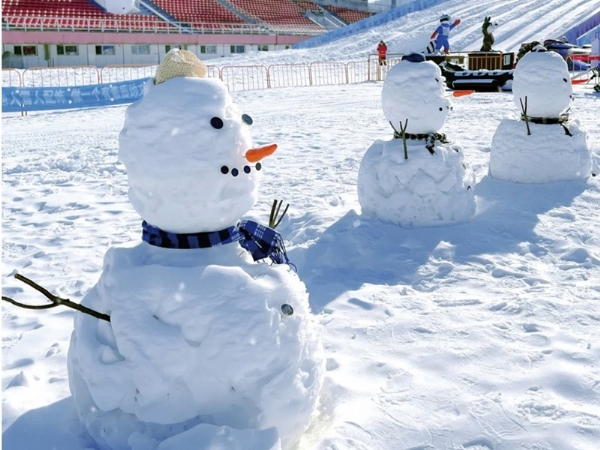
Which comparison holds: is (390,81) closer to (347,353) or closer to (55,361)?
(347,353)

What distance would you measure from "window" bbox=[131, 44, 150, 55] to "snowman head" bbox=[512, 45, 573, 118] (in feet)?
92.5

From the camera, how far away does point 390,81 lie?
5.63 m

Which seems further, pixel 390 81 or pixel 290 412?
pixel 390 81

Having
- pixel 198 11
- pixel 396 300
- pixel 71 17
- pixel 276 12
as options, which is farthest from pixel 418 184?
pixel 276 12

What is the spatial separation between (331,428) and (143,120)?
61.5 inches

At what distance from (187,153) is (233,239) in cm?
42

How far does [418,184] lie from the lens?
554 cm


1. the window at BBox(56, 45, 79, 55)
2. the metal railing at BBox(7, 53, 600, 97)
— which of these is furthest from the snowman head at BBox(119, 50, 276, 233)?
the window at BBox(56, 45, 79, 55)

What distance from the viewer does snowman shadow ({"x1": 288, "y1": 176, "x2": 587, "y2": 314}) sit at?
4707 mm

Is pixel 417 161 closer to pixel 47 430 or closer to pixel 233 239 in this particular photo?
pixel 233 239

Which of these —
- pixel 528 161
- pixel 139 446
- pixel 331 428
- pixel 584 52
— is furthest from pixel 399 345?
pixel 584 52

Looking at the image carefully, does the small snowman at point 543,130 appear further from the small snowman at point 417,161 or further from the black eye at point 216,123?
the black eye at point 216,123

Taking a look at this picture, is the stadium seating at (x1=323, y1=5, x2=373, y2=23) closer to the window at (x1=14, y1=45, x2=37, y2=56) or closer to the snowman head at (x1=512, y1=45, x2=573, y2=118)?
the window at (x1=14, y1=45, x2=37, y2=56)

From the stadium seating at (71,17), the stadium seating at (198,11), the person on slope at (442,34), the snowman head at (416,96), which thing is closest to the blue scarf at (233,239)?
the snowman head at (416,96)
